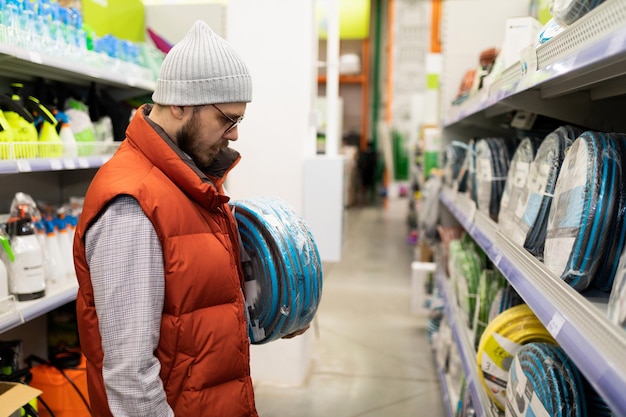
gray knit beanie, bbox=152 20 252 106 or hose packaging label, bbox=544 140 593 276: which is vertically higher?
gray knit beanie, bbox=152 20 252 106

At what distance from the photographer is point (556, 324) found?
3.35 feet

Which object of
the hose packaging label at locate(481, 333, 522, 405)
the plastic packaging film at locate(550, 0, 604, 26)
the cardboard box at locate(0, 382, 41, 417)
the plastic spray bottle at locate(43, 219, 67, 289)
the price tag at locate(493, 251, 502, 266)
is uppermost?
the plastic packaging film at locate(550, 0, 604, 26)

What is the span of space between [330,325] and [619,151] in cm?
350

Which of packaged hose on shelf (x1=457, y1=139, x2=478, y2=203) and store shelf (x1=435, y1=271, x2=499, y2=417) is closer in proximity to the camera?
store shelf (x1=435, y1=271, x2=499, y2=417)

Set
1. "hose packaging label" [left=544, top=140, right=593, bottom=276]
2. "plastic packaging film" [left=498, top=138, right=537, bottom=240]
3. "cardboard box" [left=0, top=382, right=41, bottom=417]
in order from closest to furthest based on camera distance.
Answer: "hose packaging label" [left=544, top=140, right=593, bottom=276]
"cardboard box" [left=0, top=382, right=41, bottom=417]
"plastic packaging film" [left=498, top=138, right=537, bottom=240]

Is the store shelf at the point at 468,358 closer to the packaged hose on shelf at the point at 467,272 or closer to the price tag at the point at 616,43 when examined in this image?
the packaged hose on shelf at the point at 467,272

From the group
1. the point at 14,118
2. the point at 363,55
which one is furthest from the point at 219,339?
the point at 363,55

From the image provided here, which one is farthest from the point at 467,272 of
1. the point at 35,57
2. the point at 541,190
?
the point at 35,57

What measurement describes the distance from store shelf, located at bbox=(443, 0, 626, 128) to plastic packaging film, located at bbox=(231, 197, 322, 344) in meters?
0.82

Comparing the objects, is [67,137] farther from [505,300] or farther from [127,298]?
[505,300]

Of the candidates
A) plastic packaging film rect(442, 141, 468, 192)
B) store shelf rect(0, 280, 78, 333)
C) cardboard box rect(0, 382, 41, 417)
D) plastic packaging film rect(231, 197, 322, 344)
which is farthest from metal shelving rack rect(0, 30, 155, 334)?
plastic packaging film rect(442, 141, 468, 192)

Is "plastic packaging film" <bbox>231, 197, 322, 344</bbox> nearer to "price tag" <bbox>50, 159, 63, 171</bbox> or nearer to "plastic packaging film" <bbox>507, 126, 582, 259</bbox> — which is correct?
"plastic packaging film" <bbox>507, 126, 582, 259</bbox>

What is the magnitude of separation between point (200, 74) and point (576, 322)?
39.5 inches

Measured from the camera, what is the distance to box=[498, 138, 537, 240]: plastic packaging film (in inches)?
66.9
